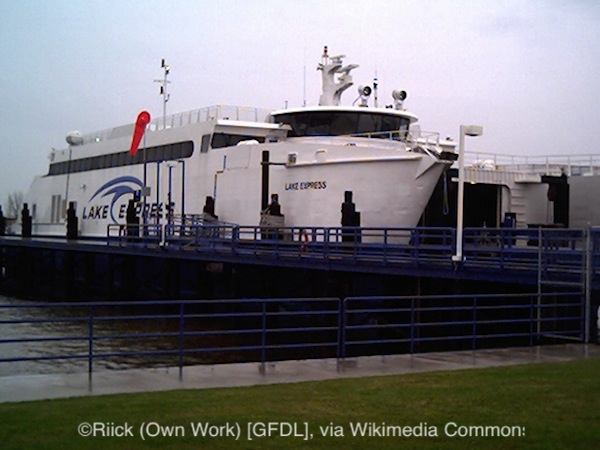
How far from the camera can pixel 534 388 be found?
1013 cm

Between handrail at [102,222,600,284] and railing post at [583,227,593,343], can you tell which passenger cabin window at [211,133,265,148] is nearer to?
handrail at [102,222,600,284]

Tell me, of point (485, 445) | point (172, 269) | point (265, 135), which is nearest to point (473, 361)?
point (485, 445)

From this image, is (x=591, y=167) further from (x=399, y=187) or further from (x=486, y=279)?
(x=486, y=279)

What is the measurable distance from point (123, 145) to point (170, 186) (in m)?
8.93

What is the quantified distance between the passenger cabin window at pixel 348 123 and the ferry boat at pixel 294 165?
0.04m

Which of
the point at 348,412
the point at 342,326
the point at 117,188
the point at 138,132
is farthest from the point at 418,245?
the point at 117,188

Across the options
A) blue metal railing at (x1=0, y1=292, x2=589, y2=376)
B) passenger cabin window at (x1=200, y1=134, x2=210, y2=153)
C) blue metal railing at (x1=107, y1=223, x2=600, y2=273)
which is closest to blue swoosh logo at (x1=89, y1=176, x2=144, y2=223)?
passenger cabin window at (x1=200, y1=134, x2=210, y2=153)

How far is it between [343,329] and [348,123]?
1913 cm

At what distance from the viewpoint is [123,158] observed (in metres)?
43.6

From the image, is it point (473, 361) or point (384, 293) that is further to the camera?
point (384, 293)

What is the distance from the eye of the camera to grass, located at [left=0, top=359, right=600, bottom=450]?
7.46 metres

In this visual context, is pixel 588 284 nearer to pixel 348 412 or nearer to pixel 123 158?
pixel 348 412

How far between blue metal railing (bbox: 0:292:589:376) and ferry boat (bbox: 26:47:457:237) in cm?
424

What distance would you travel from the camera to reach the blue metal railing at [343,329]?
14273 millimetres
